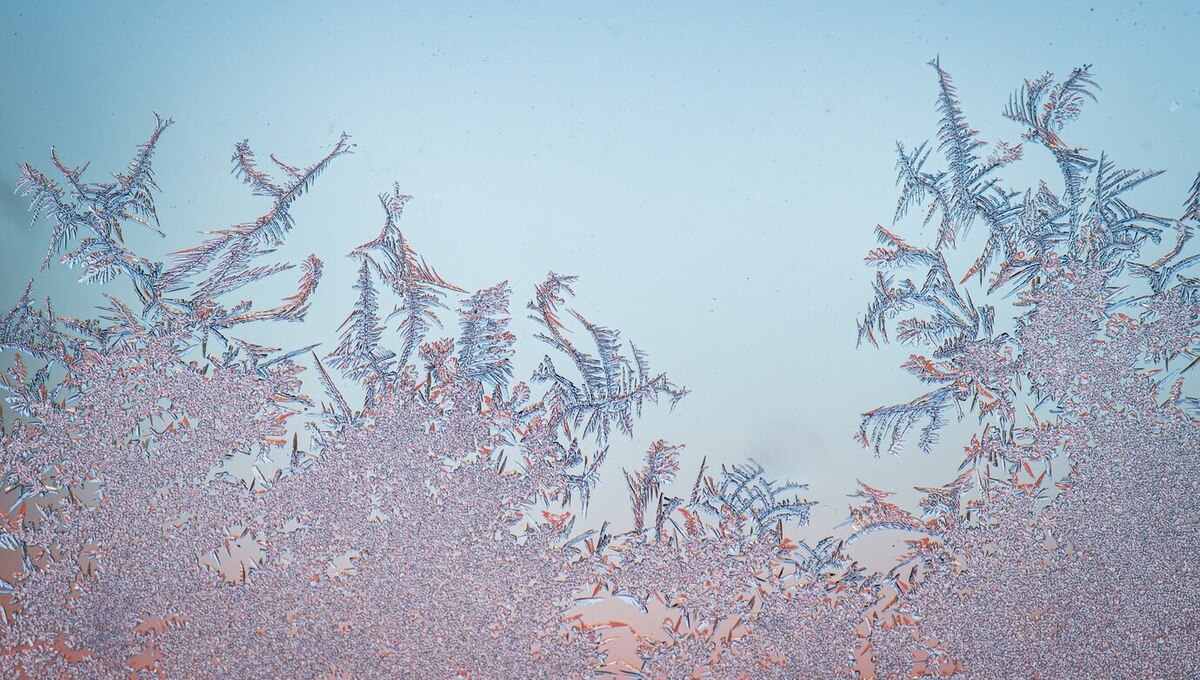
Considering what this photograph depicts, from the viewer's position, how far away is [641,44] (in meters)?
1.01

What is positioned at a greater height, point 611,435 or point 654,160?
point 654,160

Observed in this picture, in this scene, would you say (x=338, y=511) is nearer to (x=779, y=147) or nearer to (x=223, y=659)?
(x=223, y=659)

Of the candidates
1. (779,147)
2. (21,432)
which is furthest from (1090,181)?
(21,432)

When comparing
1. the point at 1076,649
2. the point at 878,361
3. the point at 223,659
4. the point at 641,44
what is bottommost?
the point at 223,659

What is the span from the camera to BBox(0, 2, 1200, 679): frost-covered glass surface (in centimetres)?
99

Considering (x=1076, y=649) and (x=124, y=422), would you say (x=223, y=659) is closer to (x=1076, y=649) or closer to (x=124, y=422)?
(x=124, y=422)

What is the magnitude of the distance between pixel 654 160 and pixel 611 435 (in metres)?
0.39

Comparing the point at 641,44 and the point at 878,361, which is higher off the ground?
the point at 641,44

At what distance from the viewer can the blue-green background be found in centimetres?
100

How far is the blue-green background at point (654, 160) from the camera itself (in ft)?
3.27

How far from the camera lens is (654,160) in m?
1.01

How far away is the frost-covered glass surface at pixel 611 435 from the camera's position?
3.25 ft

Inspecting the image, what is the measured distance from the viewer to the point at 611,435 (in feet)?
3.31

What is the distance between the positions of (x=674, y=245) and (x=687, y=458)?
11.7 inches
